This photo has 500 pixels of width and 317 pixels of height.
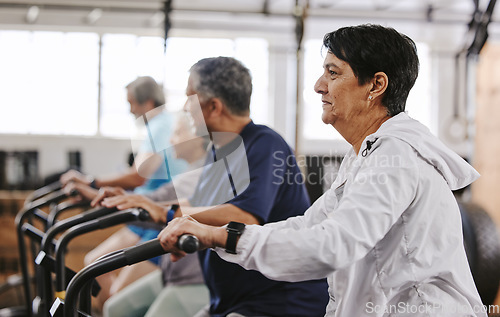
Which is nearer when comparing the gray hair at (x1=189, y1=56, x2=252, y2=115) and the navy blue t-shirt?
the navy blue t-shirt

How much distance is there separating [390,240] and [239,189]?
0.51 metres

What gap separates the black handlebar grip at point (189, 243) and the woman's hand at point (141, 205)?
65cm

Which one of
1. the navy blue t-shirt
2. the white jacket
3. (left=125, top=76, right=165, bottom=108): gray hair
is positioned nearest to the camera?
the white jacket

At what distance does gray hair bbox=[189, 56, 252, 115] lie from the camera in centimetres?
157

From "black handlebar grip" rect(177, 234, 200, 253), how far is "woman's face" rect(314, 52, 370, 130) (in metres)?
0.42

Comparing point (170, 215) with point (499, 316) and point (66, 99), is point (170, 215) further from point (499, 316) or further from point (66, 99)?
point (66, 99)

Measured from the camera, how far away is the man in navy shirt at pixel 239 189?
1401 millimetres

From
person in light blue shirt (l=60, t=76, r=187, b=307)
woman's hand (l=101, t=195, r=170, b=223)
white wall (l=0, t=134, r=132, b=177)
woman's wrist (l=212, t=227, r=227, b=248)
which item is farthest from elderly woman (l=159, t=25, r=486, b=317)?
white wall (l=0, t=134, r=132, b=177)

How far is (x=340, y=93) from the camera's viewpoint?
112cm

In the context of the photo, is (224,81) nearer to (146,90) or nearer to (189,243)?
(189,243)

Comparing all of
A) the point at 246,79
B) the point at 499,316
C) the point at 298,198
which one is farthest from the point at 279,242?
the point at 499,316

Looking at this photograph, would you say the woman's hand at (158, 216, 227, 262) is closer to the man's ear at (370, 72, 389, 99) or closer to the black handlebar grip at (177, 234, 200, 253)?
the black handlebar grip at (177, 234, 200, 253)

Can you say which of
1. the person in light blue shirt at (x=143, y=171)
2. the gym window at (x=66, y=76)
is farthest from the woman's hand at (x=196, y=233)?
the gym window at (x=66, y=76)

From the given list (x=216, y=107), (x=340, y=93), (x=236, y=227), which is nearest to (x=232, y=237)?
(x=236, y=227)
